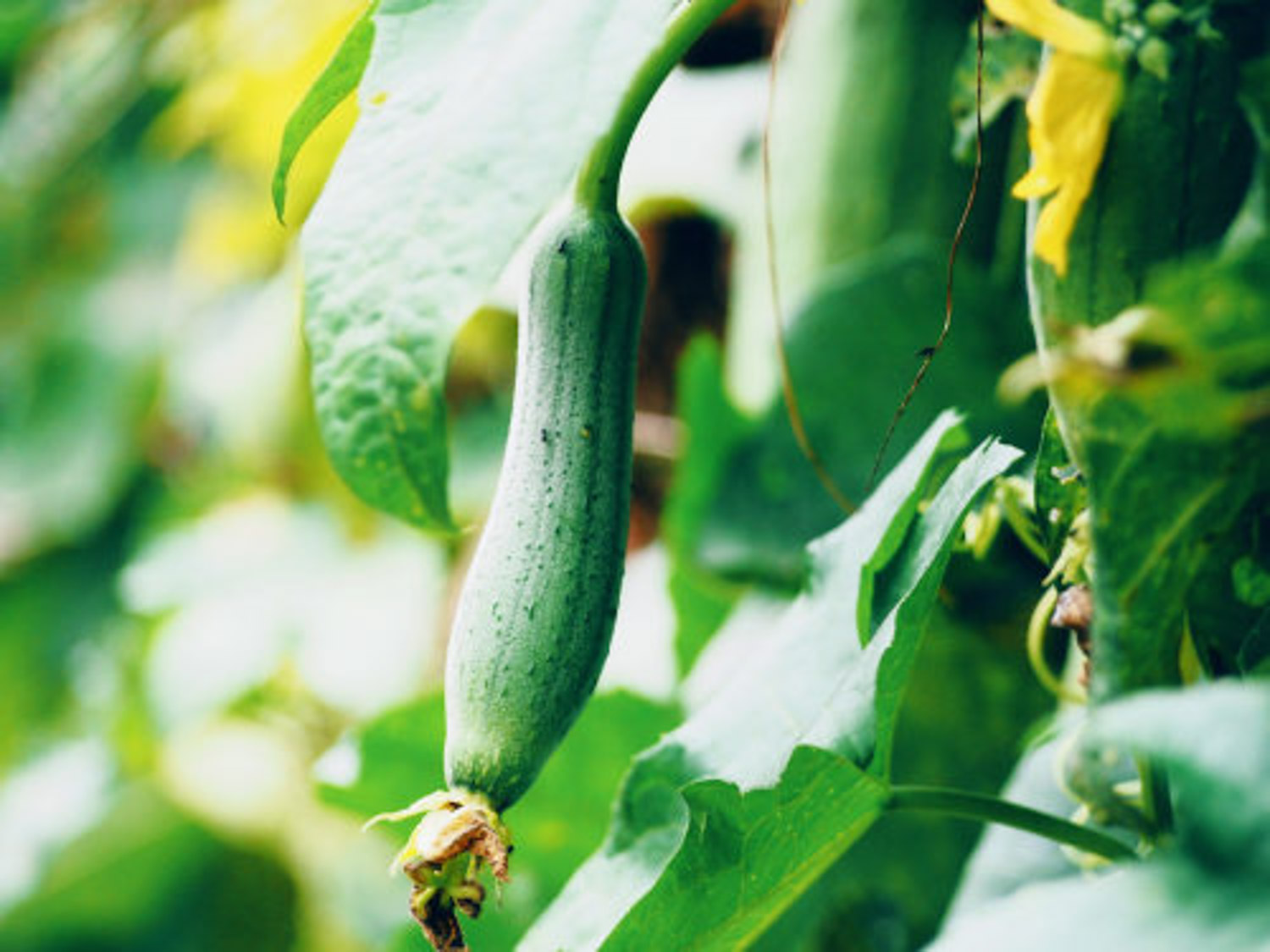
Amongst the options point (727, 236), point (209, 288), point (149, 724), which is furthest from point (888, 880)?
point (209, 288)

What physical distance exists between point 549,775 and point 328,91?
45 cm

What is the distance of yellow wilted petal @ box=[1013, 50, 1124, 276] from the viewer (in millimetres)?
383

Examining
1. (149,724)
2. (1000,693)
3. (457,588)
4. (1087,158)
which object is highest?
(1087,158)

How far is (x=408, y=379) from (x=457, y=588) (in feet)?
3.44

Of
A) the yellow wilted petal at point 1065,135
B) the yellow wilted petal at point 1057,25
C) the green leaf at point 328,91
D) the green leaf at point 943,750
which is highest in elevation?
the green leaf at point 328,91

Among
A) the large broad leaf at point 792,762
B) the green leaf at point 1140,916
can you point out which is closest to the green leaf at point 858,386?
the large broad leaf at point 792,762

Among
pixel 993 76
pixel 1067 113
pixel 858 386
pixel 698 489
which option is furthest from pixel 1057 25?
pixel 698 489

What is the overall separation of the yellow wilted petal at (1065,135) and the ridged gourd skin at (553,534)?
0.11 metres

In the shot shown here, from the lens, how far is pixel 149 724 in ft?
5.34

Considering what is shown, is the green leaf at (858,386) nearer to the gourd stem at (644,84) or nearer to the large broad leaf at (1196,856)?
the gourd stem at (644,84)

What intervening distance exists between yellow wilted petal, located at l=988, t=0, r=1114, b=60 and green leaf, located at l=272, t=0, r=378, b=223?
17cm

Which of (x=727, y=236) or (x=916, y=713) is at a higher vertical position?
(x=727, y=236)

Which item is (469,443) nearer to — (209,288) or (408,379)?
(209,288)

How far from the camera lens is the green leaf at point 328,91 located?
0.42 m
